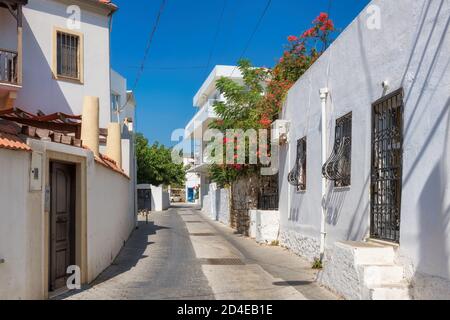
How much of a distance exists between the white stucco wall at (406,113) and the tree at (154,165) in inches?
1438

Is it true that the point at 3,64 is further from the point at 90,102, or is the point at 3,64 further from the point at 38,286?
the point at 38,286

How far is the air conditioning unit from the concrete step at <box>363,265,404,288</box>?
8.11 m

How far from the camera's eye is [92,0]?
742 inches

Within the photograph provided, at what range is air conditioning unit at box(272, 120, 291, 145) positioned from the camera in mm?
14602

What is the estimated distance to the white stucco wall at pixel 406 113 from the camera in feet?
19.8

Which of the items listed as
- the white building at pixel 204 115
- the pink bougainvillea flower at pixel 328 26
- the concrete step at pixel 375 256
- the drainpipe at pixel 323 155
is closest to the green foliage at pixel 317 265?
the drainpipe at pixel 323 155

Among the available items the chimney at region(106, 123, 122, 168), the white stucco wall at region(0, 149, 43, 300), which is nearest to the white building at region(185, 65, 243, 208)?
the chimney at region(106, 123, 122, 168)

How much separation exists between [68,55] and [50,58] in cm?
86

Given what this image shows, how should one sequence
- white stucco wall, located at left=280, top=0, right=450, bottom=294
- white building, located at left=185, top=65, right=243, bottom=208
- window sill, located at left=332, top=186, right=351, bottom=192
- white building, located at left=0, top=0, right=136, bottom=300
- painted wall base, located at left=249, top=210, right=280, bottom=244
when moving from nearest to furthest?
white stucco wall, located at left=280, top=0, right=450, bottom=294
white building, located at left=0, top=0, right=136, bottom=300
window sill, located at left=332, top=186, right=351, bottom=192
painted wall base, located at left=249, top=210, right=280, bottom=244
white building, located at left=185, top=65, right=243, bottom=208

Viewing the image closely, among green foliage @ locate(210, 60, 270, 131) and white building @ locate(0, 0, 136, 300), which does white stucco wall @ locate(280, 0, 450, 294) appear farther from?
green foliage @ locate(210, 60, 270, 131)

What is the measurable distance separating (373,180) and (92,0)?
14.3m

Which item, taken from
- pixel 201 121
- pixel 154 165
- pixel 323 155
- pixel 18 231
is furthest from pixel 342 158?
pixel 154 165

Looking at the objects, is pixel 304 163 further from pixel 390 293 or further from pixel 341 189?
pixel 390 293

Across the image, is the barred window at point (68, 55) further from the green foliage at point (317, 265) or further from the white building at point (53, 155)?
the green foliage at point (317, 265)
